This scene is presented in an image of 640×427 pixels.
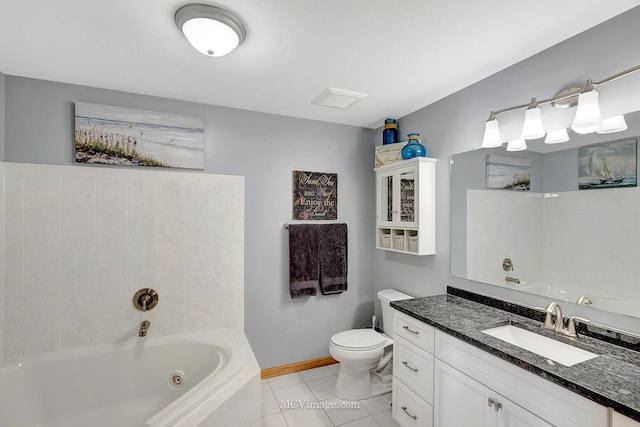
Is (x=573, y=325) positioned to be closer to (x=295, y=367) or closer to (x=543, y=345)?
(x=543, y=345)

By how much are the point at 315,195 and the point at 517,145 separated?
1656 mm

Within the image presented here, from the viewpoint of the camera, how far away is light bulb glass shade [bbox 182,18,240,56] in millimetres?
1394

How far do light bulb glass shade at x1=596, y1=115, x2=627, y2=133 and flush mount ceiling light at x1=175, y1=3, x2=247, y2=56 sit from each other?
1.78 m

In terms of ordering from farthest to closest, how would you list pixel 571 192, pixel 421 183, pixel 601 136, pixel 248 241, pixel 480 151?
pixel 248 241
pixel 421 183
pixel 480 151
pixel 571 192
pixel 601 136

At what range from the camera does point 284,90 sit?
2268mm

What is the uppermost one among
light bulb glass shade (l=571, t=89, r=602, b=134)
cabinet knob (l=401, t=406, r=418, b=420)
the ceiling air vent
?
the ceiling air vent

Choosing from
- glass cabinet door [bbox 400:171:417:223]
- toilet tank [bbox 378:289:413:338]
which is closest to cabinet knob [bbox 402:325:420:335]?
toilet tank [bbox 378:289:413:338]

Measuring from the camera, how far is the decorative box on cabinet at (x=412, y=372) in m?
1.75

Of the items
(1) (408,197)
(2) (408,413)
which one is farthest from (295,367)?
(1) (408,197)

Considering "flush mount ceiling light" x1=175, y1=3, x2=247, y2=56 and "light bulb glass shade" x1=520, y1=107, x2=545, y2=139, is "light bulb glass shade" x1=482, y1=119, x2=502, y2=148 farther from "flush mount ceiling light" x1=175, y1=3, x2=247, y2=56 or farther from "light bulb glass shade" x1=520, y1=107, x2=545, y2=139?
"flush mount ceiling light" x1=175, y1=3, x2=247, y2=56

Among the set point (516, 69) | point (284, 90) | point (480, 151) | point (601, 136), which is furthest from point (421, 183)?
point (284, 90)

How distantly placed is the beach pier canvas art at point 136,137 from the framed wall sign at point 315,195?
867 millimetres

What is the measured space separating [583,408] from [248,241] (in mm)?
A: 2281

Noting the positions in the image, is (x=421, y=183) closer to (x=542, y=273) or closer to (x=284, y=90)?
(x=542, y=273)
